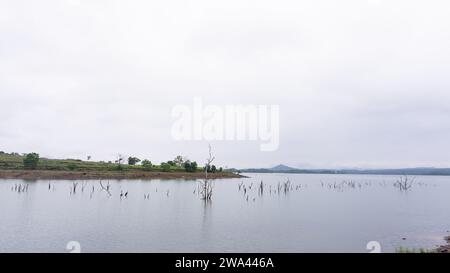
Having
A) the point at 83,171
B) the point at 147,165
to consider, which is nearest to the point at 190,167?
the point at 147,165

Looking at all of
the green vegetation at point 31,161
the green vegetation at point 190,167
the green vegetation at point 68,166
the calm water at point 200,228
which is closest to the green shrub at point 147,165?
the green vegetation at point 68,166

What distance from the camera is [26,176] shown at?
105562mm

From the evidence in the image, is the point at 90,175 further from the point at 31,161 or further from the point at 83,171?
the point at 31,161

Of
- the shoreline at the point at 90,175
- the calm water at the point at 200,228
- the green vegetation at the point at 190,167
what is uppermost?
the green vegetation at the point at 190,167

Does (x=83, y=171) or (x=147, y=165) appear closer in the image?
(x=83, y=171)

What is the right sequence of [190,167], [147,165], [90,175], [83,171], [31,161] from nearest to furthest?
[31,161] < [90,175] < [83,171] < [147,165] < [190,167]

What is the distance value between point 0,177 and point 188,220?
87.1 m

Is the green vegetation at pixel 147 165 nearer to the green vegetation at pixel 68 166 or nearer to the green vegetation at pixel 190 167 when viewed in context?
the green vegetation at pixel 68 166

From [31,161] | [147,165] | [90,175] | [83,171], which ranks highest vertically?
[31,161]

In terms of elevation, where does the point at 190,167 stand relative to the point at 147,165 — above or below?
below

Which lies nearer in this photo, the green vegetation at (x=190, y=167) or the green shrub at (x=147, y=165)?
the green shrub at (x=147, y=165)
